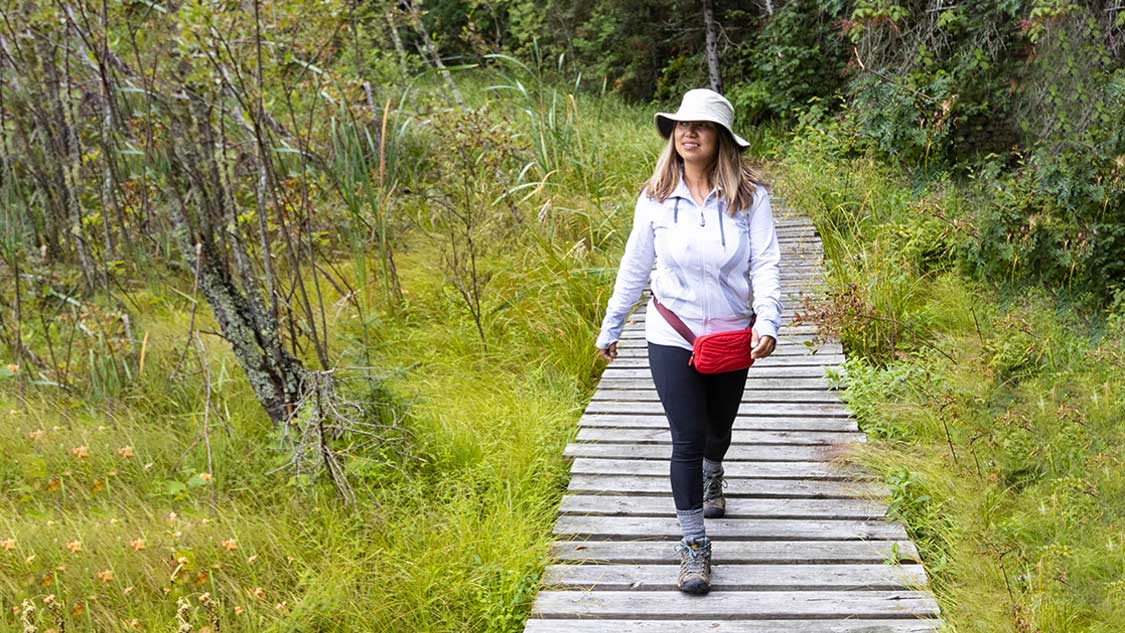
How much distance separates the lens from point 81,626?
3242 millimetres

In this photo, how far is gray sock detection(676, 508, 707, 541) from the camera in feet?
10.5

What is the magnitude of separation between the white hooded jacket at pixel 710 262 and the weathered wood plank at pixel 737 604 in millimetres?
885

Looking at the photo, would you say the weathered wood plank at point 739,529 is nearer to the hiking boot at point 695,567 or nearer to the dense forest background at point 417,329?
the dense forest background at point 417,329

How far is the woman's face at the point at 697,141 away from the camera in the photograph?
10.0 feet

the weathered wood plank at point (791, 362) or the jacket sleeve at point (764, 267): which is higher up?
the jacket sleeve at point (764, 267)

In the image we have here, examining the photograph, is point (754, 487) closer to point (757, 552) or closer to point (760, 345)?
point (757, 552)

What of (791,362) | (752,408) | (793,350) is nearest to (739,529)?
(752,408)

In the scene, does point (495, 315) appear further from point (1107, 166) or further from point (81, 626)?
point (1107, 166)

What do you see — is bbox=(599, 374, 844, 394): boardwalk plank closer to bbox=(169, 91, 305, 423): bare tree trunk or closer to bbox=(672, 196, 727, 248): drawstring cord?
bbox=(169, 91, 305, 423): bare tree trunk

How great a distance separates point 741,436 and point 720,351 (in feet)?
5.21

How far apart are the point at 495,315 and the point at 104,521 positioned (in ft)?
9.11

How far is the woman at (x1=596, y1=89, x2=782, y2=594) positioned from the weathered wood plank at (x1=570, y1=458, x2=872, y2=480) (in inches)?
35.5

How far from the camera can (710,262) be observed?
3.03 meters

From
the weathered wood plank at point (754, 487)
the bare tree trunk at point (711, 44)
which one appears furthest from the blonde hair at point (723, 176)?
the bare tree trunk at point (711, 44)
